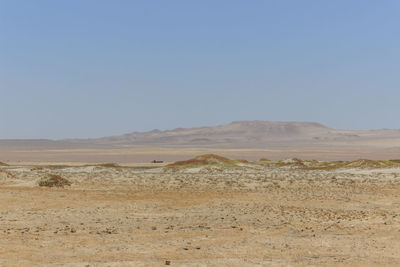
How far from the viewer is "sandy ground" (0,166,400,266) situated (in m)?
11.6

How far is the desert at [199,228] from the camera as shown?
1157 centimetres

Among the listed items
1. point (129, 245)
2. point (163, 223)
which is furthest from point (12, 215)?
point (129, 245)

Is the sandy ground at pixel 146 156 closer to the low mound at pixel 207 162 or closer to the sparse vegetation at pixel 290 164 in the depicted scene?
the low mound at pixel 207 162

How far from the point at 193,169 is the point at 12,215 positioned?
36.0m

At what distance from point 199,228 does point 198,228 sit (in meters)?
0.03

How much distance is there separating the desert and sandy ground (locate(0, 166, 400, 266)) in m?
0.03

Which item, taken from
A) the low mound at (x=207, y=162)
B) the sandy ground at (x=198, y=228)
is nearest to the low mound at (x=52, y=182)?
the sandy ground at (x=198, y=228)

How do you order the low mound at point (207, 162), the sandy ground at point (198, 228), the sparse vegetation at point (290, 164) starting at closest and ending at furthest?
1. the sandy ground at point (198, 228)
2. the sparse vegetation at point (290, 164)
3. the low mound at point (207, 162)

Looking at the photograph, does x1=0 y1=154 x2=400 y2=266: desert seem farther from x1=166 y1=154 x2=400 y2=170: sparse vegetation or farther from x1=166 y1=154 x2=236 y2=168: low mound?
x1=166 y1=154 x2=236 y2=168: low mound

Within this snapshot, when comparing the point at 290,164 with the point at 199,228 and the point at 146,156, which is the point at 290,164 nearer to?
the point at 199,228

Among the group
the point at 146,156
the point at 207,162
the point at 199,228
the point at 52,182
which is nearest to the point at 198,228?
the point at 199,228

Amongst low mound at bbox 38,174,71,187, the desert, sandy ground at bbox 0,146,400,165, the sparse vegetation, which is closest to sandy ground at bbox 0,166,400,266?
the desert

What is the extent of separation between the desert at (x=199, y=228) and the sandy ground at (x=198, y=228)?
25 millimetres

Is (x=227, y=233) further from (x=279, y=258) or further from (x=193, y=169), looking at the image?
(x=193, y=169)
